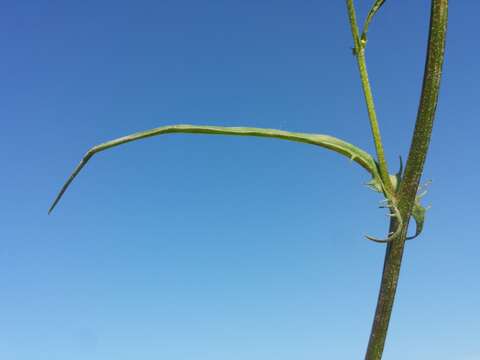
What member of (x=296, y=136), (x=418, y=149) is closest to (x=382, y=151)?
(x=418, y=149)

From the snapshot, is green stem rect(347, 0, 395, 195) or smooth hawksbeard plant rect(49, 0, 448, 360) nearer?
smooth hawksbeard plant rect(49, 0, 448, 360)

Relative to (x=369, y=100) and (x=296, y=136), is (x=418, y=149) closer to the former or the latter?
(x=369, y=100)

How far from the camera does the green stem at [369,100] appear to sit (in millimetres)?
1312

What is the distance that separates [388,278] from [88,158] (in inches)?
33.8

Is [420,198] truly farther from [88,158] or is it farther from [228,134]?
[88,158]

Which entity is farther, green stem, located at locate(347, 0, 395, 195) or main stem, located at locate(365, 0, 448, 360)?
green stem, located at locate(347, 0, 395, 195)

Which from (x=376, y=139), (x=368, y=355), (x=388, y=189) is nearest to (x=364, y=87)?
(x=376, y=139)

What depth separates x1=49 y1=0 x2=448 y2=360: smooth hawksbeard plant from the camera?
1.21 m

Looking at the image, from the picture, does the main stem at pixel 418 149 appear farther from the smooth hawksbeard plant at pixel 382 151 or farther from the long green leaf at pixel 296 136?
A: the long green leaf at pixel 296 136

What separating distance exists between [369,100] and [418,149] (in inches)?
→ 6.9

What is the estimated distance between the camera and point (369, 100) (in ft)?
4.32

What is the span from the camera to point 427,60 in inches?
49.2

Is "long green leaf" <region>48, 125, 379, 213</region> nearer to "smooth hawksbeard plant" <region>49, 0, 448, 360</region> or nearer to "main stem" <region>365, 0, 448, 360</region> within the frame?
"smooth hawksbeard plant" <region>49, 0, 448, 360</region>

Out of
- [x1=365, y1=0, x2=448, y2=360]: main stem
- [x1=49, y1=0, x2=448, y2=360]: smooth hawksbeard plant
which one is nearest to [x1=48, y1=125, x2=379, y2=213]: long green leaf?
[x1=49, y1=0, x2=448, y2=360]: smooth hawksbeard plant
